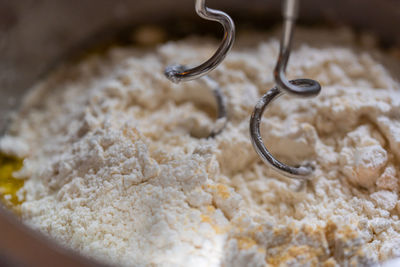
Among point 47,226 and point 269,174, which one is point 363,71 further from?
point 47,226

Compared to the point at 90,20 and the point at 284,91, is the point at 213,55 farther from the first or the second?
the point at 90,20

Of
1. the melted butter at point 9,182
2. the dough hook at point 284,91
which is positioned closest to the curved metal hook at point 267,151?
the dough hook at point 284,91

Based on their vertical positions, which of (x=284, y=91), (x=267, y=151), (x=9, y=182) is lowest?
(x=9, y=182)

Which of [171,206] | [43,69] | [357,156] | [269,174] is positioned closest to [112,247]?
[171,206]

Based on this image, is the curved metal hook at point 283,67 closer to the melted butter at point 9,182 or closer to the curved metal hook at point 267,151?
the curved metal hook at point 267,151

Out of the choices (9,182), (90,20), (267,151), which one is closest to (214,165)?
(267,151)
